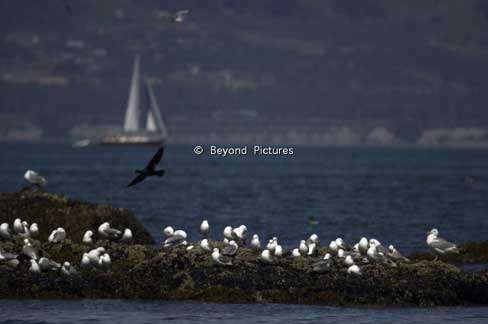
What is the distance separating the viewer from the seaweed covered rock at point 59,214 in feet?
113

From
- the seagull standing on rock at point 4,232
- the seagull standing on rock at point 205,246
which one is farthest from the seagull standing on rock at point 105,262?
the seagull standing on rock at point 4,232

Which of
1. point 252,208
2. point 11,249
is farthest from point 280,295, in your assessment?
point 252,208

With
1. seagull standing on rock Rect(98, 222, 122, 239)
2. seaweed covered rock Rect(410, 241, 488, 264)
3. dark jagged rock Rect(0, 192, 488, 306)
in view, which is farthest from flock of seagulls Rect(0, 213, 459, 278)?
seaweed covered rock Rect(410, 241, 488, 264)

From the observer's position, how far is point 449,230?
50.9 meters

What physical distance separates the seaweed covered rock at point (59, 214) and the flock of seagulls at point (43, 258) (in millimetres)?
1285

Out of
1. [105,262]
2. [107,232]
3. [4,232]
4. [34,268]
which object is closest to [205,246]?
[105,262]

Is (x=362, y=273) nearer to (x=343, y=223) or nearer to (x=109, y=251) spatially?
(x=109, y=251)

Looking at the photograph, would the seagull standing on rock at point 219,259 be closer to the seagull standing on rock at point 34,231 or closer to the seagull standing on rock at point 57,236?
the seagull standing on rock at point 57,236

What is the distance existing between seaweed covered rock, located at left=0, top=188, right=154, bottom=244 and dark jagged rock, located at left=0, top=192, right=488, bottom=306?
205 inches

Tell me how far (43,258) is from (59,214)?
682 centimetres

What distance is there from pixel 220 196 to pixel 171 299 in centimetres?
5005

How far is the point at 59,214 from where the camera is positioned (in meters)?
35.0

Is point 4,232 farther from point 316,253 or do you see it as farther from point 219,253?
point 316,253

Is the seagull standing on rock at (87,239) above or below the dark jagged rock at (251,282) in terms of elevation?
above
